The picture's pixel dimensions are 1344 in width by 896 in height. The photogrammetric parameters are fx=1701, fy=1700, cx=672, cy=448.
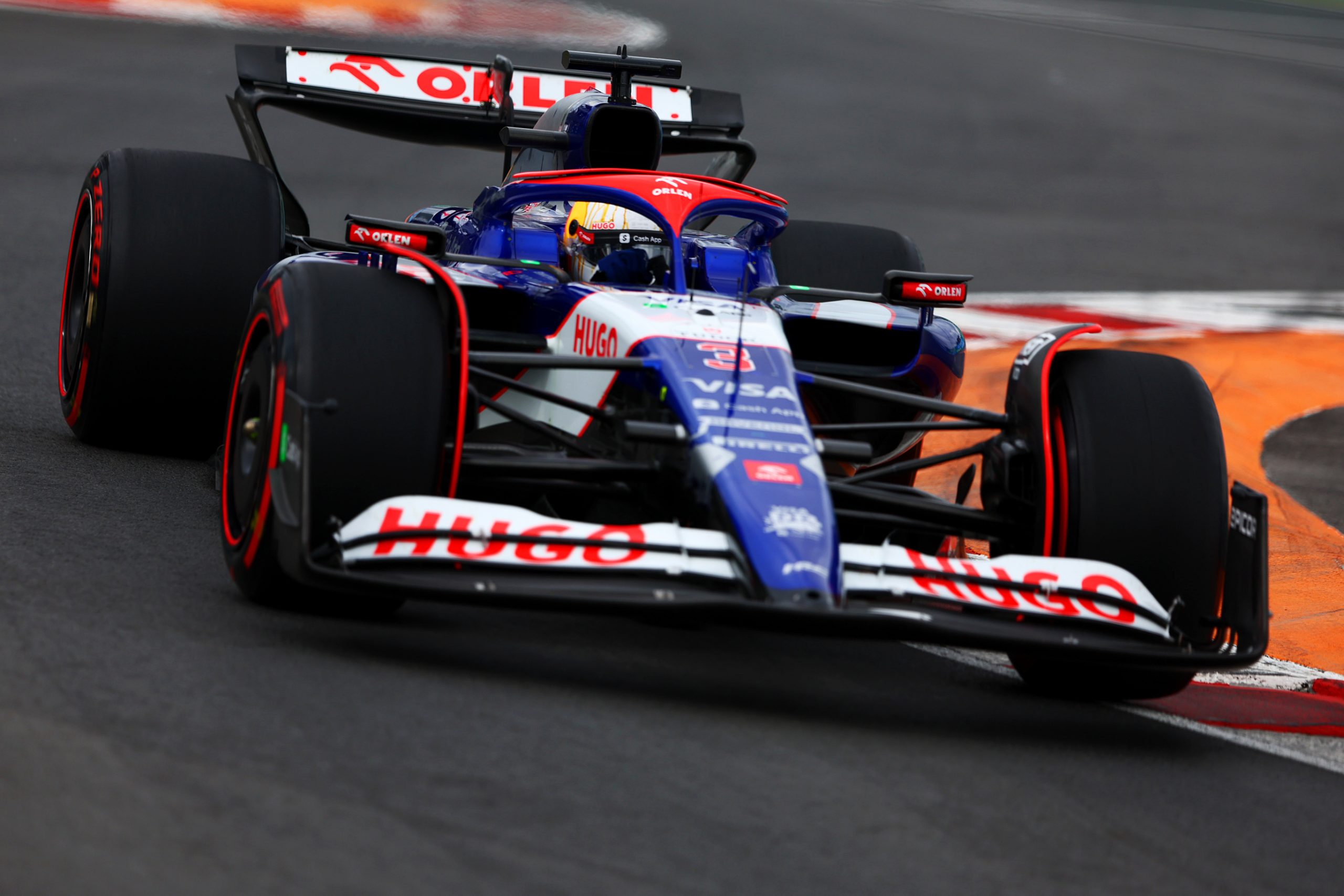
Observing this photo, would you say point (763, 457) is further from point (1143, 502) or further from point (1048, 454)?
point (1143, 502)

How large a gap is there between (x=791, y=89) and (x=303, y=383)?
18.8 m

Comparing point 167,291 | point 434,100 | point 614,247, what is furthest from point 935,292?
point 434,100

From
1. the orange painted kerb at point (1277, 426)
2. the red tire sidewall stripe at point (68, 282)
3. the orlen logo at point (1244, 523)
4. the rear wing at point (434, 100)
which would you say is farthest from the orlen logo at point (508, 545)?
the rear wing at point (434, 100)

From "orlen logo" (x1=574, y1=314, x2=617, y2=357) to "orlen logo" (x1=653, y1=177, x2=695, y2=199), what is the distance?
0.65m

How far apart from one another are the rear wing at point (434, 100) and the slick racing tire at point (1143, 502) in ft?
10.8

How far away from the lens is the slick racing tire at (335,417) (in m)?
4.25

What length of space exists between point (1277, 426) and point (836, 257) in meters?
3.56

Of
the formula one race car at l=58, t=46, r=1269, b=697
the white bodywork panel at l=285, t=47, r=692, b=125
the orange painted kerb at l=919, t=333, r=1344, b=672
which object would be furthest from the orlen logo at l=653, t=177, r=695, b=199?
the white bodywork panel at l=285, t=47, r=692, b=125

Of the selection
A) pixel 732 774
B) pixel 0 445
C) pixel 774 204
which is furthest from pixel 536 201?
pixel 732 774

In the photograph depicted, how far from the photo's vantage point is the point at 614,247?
19.6 ft

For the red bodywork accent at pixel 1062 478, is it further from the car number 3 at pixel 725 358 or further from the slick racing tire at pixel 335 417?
the slick racing tire at pixel 335 417

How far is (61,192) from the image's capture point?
13.6 m

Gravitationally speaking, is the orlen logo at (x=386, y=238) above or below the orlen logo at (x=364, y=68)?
below

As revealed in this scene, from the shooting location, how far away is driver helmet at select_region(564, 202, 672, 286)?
5840mm
